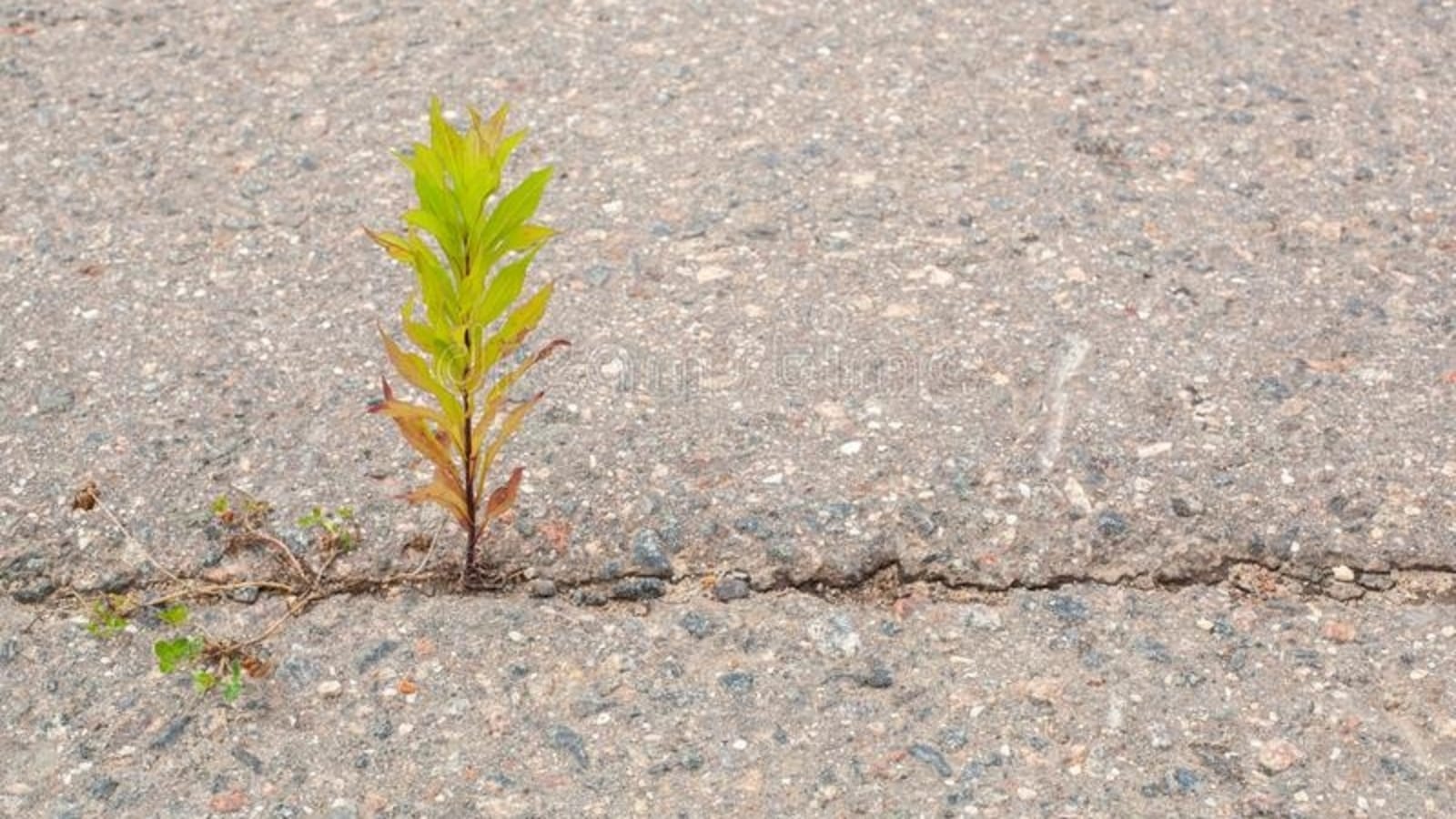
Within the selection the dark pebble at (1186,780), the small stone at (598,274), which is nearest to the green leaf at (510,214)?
the small stone at (598,274)

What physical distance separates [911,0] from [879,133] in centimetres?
58

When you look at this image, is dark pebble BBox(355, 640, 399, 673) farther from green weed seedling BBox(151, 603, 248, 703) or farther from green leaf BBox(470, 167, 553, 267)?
green leaf BBox(470, 167, 553, 267)

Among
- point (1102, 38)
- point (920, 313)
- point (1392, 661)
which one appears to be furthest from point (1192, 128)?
point (1392, 661)

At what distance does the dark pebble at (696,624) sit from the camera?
279 centimetres

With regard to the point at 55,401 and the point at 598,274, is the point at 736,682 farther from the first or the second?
the point at 55,401

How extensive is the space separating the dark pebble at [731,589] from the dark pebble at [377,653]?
49 centimetres

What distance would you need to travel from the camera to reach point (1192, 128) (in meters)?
3.91

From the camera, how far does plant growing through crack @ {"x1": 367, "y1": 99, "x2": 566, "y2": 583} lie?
7.94 feet

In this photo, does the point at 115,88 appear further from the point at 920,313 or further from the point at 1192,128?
the point at 1192,128

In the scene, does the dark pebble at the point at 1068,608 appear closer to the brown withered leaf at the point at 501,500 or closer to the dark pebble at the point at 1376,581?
the dark pebble at the point at 1376,581

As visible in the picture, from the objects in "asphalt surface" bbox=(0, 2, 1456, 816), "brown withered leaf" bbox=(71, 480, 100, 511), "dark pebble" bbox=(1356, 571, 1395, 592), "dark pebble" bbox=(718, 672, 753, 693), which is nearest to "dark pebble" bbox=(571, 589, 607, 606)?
"asphalt surface" bbox=(0, 2, 1456, 816)

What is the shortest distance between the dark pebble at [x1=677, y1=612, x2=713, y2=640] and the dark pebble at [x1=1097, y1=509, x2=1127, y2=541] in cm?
65

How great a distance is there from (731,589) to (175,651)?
0.83m

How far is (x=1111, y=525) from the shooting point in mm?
2949
